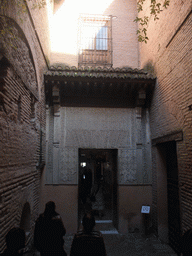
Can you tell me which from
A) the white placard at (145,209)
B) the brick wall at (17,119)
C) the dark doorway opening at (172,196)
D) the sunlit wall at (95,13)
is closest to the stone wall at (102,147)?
the white placard at (145,209)

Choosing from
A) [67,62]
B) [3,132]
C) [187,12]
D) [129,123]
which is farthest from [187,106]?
[67,62]

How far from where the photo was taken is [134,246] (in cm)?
539

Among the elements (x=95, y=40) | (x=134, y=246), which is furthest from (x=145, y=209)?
(x=95, y=40)

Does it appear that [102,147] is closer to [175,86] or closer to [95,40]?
[175,86]

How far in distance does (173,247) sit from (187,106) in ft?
12.6

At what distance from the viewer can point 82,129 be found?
6.54 m

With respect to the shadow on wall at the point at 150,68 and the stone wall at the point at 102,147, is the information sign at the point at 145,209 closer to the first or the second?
the stone wall at the point at 102,147

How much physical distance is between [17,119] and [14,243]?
88.1 inches

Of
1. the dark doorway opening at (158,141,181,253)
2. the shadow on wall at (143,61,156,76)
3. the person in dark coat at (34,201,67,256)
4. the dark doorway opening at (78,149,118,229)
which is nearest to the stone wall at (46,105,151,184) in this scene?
the dark doorway opening at (78,149,118,229)

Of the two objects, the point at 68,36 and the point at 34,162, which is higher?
the point at 68,36

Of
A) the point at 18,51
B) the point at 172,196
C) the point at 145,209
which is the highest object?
the point at 18,51

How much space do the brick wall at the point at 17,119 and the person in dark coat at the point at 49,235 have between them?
543 mm

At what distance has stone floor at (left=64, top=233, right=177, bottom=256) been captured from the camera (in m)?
5.03

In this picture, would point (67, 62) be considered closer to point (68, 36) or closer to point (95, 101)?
point (68, 36)
